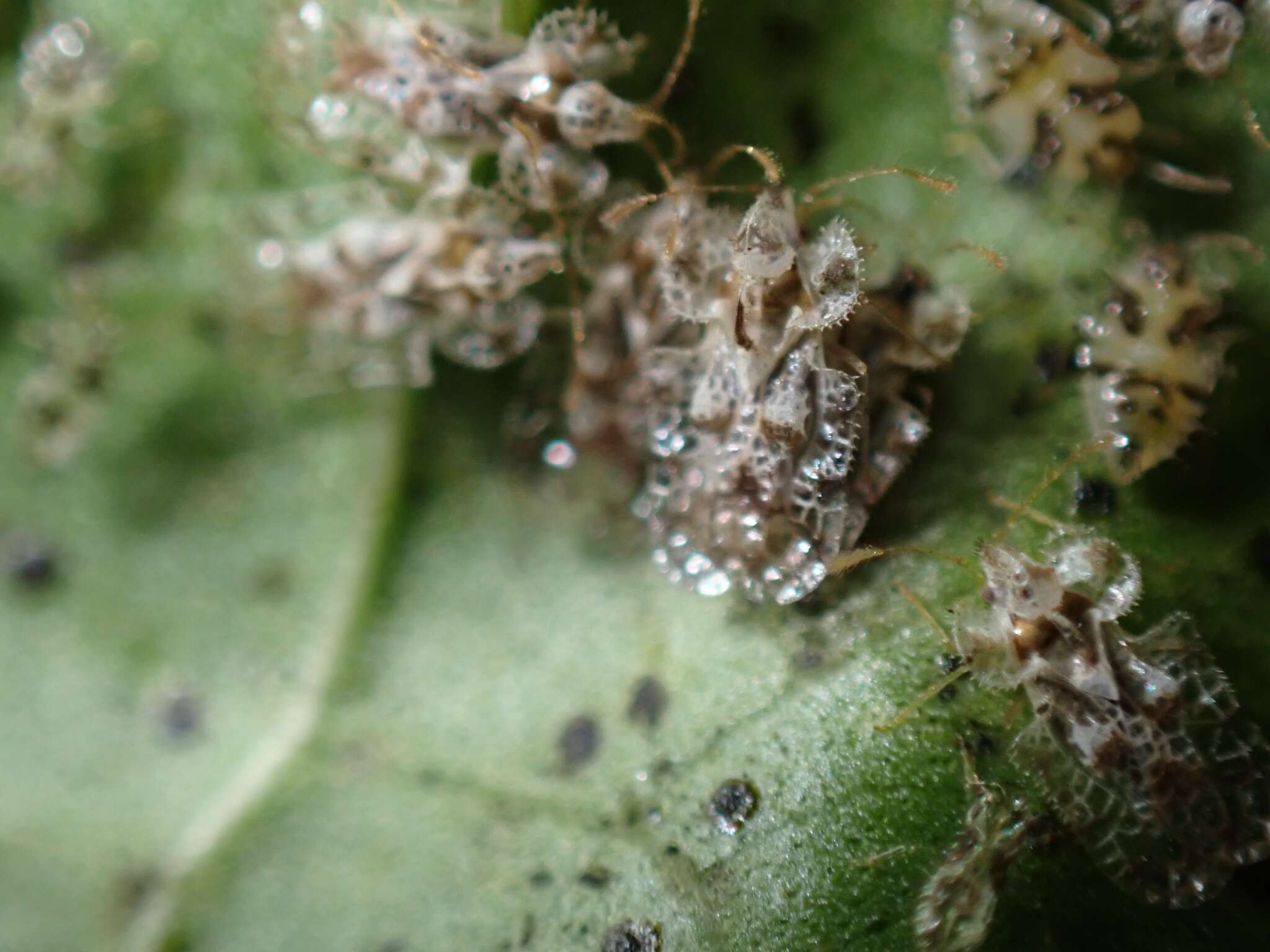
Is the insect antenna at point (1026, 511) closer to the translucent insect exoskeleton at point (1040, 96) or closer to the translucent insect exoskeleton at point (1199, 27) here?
the translucent insect exoskeleton at point (1040, 96)

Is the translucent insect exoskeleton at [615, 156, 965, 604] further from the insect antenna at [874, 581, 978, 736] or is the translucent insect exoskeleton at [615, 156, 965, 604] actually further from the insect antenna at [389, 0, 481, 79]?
the insect antenna at [389, 0, 481, 79]

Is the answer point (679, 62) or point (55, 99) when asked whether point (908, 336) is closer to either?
point (679, 62)

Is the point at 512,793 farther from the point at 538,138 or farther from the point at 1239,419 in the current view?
the point at 1239,419

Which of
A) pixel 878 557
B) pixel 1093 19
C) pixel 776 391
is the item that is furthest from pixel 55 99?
pixel 1093 19

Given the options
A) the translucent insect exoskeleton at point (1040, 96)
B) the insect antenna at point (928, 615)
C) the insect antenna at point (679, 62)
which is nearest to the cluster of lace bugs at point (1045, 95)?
the translucent insect exoskeleton at point (1040, 96)

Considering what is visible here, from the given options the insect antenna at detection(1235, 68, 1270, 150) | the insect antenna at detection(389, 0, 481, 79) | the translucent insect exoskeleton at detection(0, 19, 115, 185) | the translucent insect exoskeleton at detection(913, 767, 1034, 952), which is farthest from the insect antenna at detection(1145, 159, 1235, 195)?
the translucent insect exoskeleton at detection(0, 19, 115, 185)

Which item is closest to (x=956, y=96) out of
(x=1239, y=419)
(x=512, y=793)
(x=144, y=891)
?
(x=1239, y=419)
